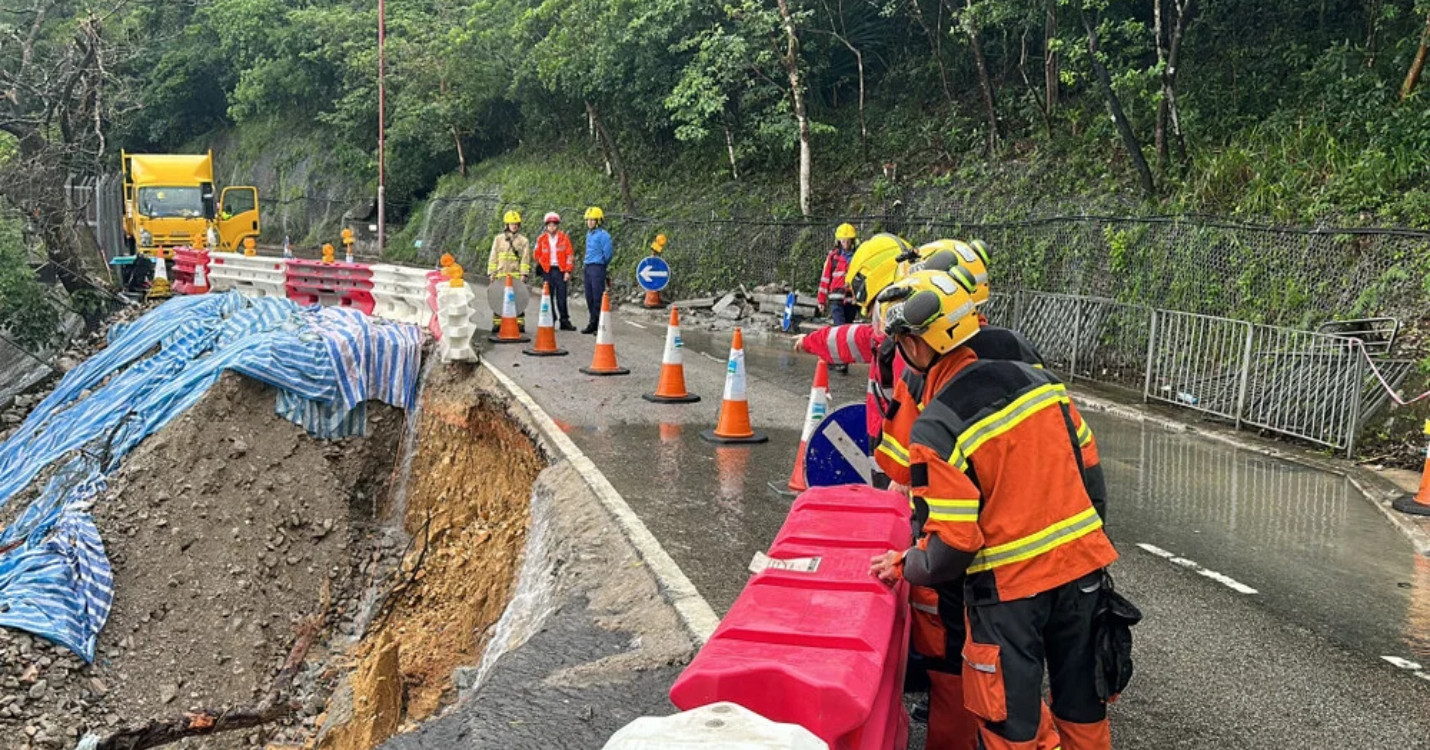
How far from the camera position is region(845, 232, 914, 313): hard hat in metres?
4.88

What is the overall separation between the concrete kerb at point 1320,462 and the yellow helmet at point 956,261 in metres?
4.67

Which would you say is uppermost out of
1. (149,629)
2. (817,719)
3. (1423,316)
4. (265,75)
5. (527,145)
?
(265,75)

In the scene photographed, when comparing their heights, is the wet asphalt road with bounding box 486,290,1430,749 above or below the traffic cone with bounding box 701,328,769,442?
below

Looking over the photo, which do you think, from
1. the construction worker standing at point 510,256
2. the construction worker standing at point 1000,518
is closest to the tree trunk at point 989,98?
the construction worker standing at point 510,256

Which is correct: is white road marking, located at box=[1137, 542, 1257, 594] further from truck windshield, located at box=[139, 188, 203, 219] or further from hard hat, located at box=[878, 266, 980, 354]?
truck windshield, located at box=[139, 188, 203, 219]

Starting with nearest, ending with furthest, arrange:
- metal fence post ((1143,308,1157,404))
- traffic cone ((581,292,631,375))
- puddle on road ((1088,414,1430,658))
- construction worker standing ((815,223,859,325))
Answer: puddle on road ((1088,414,1430,658)), metal fence post ((1143,308,1157,404)), traffic cone ((581,292,631,375)), construction worker standing ((815,223,859,325))

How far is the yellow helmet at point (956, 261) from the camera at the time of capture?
3.63 m

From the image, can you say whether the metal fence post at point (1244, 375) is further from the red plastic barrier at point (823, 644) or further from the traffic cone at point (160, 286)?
the traffic cone at point (160, 286)

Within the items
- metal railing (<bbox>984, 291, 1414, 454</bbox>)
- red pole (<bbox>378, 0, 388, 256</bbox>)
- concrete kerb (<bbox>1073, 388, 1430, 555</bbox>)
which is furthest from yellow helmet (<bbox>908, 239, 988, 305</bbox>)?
red pole (<bbox>378, 0, 388, 256</bbox>)

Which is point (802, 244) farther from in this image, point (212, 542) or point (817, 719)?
point (817, 719)

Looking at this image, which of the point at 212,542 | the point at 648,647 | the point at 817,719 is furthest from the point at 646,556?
the point at 212,542

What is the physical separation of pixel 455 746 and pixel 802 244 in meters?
18.2

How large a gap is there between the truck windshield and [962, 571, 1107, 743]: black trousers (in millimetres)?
29155

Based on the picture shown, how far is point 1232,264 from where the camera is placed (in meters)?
13.0
